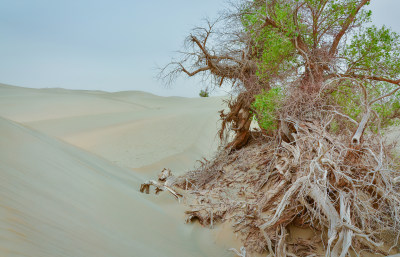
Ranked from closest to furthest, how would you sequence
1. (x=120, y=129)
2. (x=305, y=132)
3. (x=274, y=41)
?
(x=305, y=132)
(x=274, y=41)
(x=120, y=129)

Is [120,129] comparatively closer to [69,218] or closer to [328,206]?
[69,218]

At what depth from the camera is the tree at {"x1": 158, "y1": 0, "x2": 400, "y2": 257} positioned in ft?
11.3

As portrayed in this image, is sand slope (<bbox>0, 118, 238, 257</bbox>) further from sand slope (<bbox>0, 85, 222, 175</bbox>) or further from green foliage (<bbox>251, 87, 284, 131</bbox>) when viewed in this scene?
sand slope (<bbox>0, 85, 222, 175</bbox>)

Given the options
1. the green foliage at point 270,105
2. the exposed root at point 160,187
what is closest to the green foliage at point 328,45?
the green foliage at point 270,105

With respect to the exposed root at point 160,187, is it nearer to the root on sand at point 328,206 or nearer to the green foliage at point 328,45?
the root on sand at point 328,206

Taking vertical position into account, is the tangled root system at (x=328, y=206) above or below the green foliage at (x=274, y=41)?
below

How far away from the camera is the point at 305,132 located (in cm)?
479

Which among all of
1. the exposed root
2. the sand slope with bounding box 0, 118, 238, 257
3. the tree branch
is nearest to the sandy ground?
the sand slope with bounding box 0, 118, 238, 257

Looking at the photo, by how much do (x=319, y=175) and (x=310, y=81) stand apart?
2.85m

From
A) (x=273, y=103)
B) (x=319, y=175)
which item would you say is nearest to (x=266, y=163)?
(x=273, y=103)

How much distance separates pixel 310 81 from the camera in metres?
5.70

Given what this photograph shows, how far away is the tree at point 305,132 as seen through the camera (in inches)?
135

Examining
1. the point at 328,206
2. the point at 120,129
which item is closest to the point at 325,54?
the point at 328,206

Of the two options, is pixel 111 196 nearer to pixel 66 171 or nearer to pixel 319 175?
pixel 66 171
